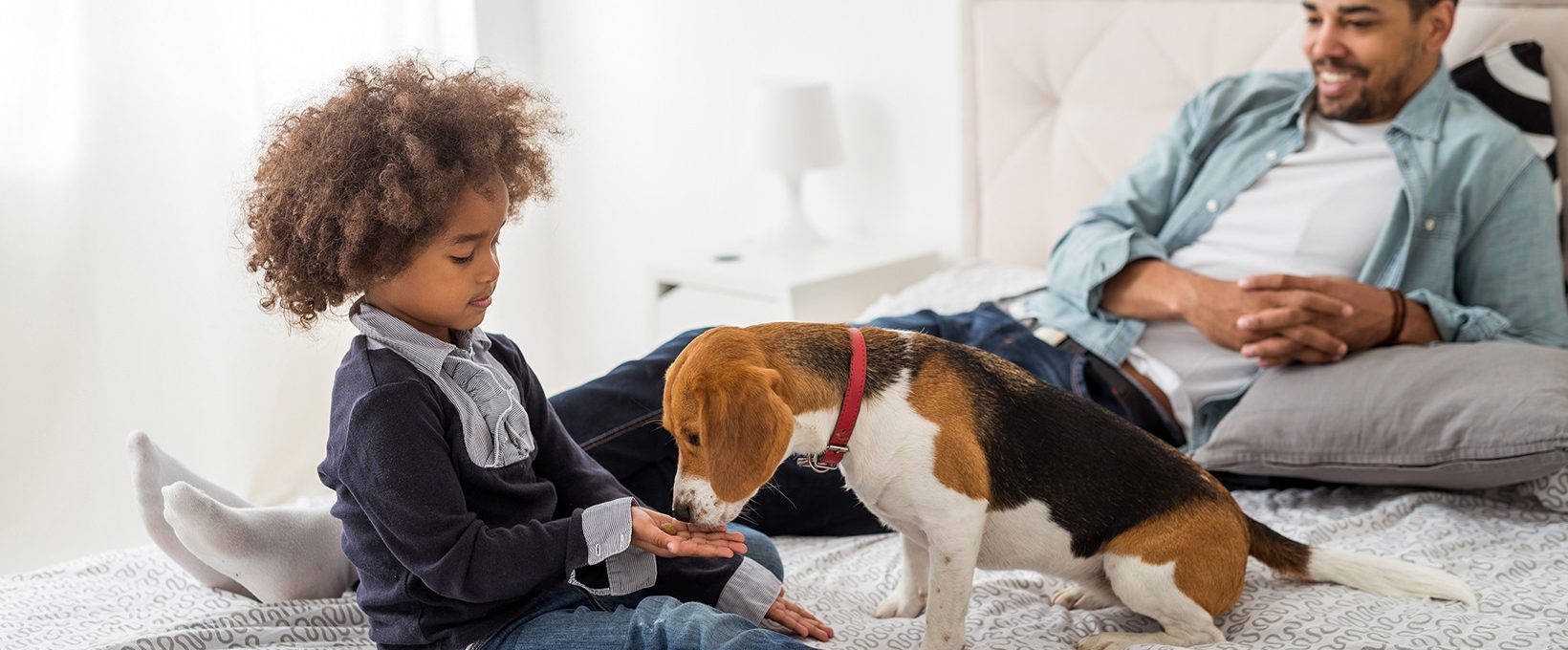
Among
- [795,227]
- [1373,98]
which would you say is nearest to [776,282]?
[795,227]

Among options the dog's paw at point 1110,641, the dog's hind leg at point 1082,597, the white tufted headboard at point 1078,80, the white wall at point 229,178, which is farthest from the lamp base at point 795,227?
the dog's paw at point 1110,641

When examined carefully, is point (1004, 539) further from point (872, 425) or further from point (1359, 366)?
point (1359, 366)

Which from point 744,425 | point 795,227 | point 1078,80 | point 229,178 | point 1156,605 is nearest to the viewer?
point 744,425

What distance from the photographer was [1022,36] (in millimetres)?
3188

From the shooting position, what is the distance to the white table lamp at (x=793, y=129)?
3602mm

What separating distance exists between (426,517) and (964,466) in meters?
0.61

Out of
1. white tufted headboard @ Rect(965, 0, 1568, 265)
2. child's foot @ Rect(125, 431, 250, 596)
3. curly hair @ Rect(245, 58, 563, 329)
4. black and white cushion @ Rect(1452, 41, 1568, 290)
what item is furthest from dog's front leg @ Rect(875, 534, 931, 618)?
white tufted headboard @ Rect(965, 0, 1568, 265)

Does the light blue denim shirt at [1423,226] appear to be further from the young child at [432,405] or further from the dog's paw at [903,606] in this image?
the young child at [432,405]

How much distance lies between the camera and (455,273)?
1528 mm

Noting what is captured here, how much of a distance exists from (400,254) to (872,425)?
585 mm

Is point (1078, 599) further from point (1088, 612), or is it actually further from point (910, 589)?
point (910, 589)

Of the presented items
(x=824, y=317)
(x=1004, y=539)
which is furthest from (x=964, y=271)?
(x=1004, y=539)

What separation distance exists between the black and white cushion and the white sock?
2214 millimetres

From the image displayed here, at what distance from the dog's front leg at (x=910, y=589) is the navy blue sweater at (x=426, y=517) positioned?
1.49 feet
